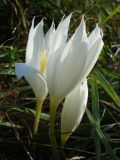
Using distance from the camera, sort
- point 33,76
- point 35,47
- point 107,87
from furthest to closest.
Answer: point 107,87 < point 35,47 < point 33,76

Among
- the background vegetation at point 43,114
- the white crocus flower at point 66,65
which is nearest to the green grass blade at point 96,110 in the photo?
the background vegetation at point 43,114

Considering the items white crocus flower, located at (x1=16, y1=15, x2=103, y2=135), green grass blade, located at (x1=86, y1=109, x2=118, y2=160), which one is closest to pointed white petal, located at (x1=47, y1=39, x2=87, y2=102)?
white crocus flower, located at (x1=16, y1=15, x2=103, y2=135)

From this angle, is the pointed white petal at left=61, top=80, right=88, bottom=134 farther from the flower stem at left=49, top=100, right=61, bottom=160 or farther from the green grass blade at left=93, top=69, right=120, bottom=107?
the green grass blade at left=93, top=69, right=120, bottom=107

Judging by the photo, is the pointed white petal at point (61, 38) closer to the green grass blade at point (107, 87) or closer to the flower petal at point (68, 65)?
the flower petal at point (68, 65)

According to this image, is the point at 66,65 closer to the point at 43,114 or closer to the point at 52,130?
the point at 52,130

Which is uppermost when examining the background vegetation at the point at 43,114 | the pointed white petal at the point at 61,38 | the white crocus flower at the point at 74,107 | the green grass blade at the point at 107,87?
the pointed white petal at the point at 61,38

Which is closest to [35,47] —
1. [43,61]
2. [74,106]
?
[43,61]
